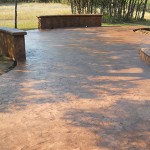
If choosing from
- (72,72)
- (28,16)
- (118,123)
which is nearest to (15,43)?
(72,72)

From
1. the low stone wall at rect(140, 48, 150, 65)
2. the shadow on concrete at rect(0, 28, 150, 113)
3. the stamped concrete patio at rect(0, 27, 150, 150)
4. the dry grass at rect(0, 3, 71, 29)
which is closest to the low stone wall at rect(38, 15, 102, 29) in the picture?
the dry grass at rect(0, 3, 71, 29)

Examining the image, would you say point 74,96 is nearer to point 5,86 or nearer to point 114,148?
point 5,86

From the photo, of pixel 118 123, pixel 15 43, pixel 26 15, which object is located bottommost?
pixel 118 123

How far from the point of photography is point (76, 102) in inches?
191

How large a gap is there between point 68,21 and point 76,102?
991 centimetres

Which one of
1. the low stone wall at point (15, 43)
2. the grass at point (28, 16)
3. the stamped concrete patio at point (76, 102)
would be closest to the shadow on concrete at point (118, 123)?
the stamped concrete patio at point (76, 102)

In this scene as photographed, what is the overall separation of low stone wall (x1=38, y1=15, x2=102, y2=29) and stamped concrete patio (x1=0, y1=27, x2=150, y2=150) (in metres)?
5.12

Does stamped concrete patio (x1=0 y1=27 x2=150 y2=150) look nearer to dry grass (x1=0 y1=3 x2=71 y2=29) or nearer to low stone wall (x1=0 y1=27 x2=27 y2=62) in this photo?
low stone wall (x1=0 y1=27 x2=27 y2=62)

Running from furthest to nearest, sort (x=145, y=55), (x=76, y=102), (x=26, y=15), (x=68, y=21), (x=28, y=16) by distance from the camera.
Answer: (x=26, y=15) < (x=28, y=16) < (x=68, y=21) < (x=145, y=55) < (x=76, y=102)

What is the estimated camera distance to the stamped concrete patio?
3.68 m

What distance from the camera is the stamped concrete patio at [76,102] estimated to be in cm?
368

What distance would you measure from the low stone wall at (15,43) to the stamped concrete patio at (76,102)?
11.3 inches

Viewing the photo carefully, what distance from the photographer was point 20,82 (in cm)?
589

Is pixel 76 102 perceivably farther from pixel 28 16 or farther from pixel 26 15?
pixel 26 15
